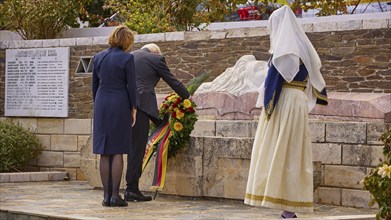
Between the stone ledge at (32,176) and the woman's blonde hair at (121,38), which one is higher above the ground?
the woman's blonde hair at (121,38)

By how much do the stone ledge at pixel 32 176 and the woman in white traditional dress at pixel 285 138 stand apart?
20.1 feet

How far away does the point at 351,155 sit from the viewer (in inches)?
480

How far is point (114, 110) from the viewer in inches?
449

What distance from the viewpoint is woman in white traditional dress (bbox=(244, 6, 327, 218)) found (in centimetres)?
1033

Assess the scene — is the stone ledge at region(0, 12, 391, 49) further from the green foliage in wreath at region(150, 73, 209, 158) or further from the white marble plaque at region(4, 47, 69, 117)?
the green foliage in wreath at region(150, 73, 209, 158)

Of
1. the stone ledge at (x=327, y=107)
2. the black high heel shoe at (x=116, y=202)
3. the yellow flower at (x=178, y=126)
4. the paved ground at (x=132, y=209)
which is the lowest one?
the paved ground at (x=132, y=209)

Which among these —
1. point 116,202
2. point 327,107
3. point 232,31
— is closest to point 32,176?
point 232,31

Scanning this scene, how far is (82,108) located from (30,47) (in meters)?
1.44

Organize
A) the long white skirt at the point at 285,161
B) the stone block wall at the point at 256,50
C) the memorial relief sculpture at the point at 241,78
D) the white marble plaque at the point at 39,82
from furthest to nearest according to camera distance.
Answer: the white marble plaque at the point at 39,82 → the memorial relief sculpture at the point at 241,78 → the stone block wall at the point at 256,50 → the long white skirt at the point at 285,161

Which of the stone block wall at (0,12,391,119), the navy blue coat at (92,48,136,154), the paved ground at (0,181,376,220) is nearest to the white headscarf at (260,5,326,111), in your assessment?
the paved ground at (0,181,376,220)

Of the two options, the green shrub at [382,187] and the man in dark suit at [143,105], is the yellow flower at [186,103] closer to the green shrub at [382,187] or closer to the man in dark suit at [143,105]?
the man in dark suit at [143,105]

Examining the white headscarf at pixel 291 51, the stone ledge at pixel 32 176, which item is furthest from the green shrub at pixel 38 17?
the white headscarf at pixel 291 51

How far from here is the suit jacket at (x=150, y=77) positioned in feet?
39.9

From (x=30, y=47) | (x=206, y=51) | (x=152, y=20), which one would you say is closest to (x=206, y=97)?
(x=206, y=51)
